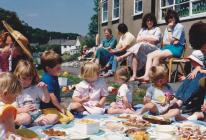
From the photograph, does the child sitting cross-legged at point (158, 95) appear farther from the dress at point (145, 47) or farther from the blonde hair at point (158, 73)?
→ the dress at point (145, 47)

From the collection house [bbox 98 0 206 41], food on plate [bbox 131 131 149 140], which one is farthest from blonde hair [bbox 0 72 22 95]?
house [bbox 98 0 206 41]

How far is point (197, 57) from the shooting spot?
6.12 m

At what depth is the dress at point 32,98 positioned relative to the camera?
531cm

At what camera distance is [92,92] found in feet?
20.4

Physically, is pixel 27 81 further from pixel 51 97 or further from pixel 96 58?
pixel 96 58

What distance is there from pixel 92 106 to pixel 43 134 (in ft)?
5.22

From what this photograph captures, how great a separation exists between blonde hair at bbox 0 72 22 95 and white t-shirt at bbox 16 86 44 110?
4.41 feet

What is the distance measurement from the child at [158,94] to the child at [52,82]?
1.20 metres

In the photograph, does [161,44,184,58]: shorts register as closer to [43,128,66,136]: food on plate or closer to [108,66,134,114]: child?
[108,66,134,114]: child

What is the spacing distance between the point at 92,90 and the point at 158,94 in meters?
0.98

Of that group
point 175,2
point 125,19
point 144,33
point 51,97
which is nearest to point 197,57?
point 51,97

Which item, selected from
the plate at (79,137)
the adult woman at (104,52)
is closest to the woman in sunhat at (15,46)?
the plate at (79,137)

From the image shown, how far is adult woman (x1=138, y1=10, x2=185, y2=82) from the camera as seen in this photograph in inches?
356

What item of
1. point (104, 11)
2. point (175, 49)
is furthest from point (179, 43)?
point (104, 11)
